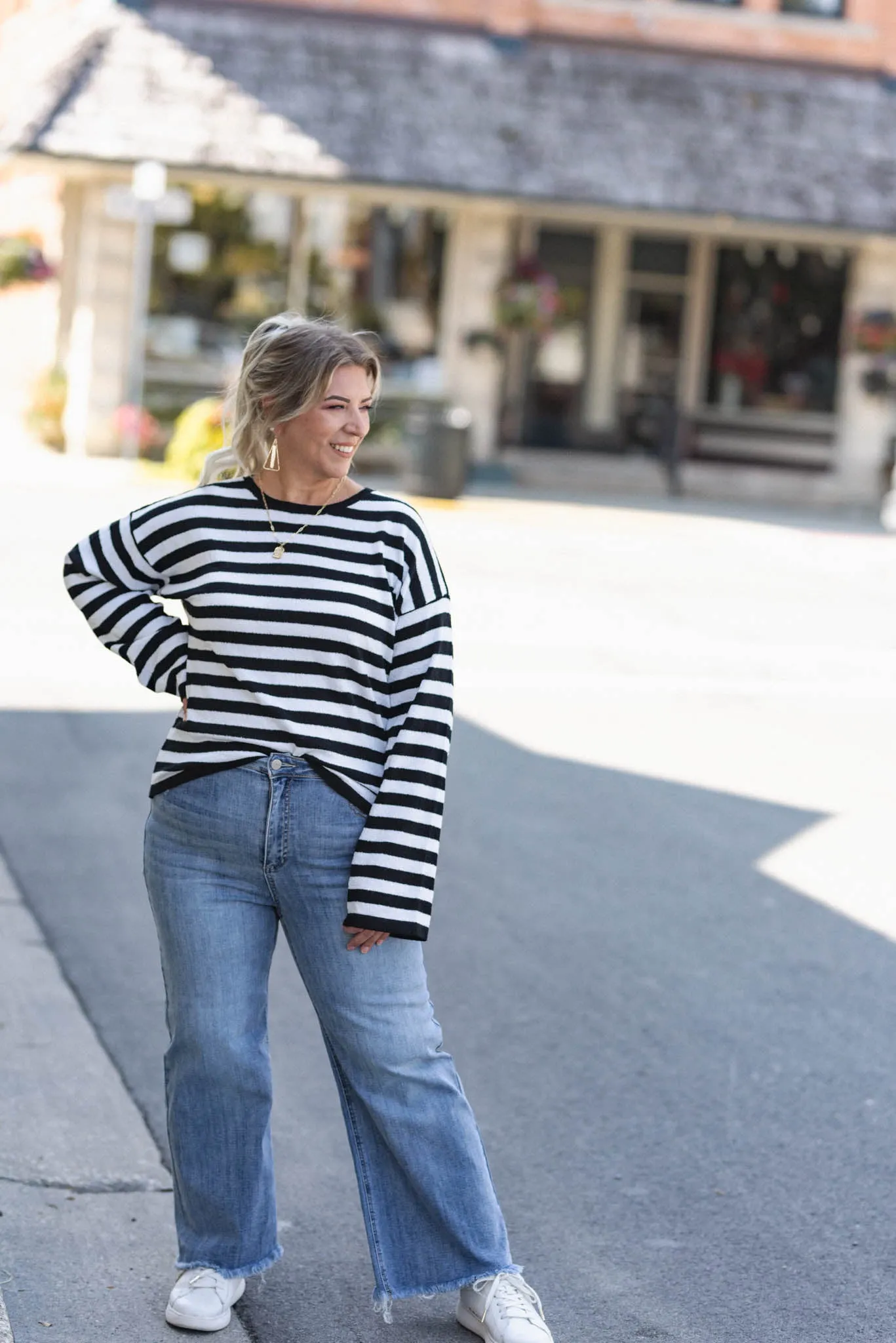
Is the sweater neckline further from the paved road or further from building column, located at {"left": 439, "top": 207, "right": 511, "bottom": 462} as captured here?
building column, located at {"left": 439, "top": 207, "right": 511, "bottom": 462}

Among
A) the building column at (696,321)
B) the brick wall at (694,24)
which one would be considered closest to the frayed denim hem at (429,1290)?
the brick wall at (694,24)

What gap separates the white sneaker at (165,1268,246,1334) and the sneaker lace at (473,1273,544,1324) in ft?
1.58

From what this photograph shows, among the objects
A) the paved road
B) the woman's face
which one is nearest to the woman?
the woman's face

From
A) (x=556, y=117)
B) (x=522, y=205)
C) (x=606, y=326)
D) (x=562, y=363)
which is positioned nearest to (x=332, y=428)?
(x=522, y=205)

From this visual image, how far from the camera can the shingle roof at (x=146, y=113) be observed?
22.3m

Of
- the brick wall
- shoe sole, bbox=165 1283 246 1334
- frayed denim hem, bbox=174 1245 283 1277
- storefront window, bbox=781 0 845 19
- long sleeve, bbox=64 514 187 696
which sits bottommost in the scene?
shoe sole, bbox=165 1283 246 1334

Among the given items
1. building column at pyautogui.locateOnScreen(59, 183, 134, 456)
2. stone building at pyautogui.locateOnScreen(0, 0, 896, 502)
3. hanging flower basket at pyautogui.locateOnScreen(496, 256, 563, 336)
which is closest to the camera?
stone building at pyautogui.locateOnScreen(0, 0, 896, 502)

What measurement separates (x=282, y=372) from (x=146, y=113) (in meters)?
20.3

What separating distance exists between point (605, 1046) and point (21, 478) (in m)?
16.2

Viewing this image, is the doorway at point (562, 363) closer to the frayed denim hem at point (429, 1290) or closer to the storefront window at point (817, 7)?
the storefront window at point (817, 7)

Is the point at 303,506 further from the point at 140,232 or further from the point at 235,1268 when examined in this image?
the point at 140,232

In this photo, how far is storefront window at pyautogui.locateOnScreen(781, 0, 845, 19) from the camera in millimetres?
26531

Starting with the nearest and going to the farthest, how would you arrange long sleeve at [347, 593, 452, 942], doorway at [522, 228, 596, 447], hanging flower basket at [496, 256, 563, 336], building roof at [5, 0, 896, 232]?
long sleeve at [347, 593, 452, 942], building roof at [5, 0, 896, 232], hanging flower basket at [496, 256, 563, 336], doorway at [522, 228, 596, 447]

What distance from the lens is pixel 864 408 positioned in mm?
26375
